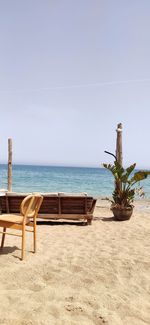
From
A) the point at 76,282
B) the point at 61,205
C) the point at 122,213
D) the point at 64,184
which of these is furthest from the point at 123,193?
the point at 64,184

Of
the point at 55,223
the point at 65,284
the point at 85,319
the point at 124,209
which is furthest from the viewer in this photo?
the point at 124,209

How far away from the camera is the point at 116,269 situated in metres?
4.30

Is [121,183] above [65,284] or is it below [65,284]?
above

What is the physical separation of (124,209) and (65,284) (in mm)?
5600

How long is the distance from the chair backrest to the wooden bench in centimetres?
320

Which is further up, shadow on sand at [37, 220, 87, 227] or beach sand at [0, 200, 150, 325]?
beach sand at [0, 200, 150, 325]

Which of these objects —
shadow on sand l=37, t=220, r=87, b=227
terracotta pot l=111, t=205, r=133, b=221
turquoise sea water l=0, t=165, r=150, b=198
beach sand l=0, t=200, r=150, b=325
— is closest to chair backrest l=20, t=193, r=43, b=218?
beach sand l=0, t=200, r=150, b=325

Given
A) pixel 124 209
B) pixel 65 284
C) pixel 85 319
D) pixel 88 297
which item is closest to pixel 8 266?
pixel 65 284

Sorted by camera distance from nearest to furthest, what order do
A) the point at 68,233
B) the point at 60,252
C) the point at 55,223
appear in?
1. the point at 60,252
2. the point at 68,233
3. the point at 55,223

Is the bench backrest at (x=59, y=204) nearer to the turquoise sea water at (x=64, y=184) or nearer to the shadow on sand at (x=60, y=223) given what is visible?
the shadow on sand at (x=60, y=223)

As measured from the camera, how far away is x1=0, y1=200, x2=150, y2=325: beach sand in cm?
295

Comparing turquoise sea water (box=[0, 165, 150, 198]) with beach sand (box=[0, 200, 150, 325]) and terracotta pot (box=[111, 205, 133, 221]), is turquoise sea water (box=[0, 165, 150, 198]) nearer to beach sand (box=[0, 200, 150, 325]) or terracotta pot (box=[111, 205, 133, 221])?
terracotta pot (box=[111, 205, 133, 221])

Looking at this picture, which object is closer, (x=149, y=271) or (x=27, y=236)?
(x=149, y=271)

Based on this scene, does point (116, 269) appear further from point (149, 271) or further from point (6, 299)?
point (6, 299)
